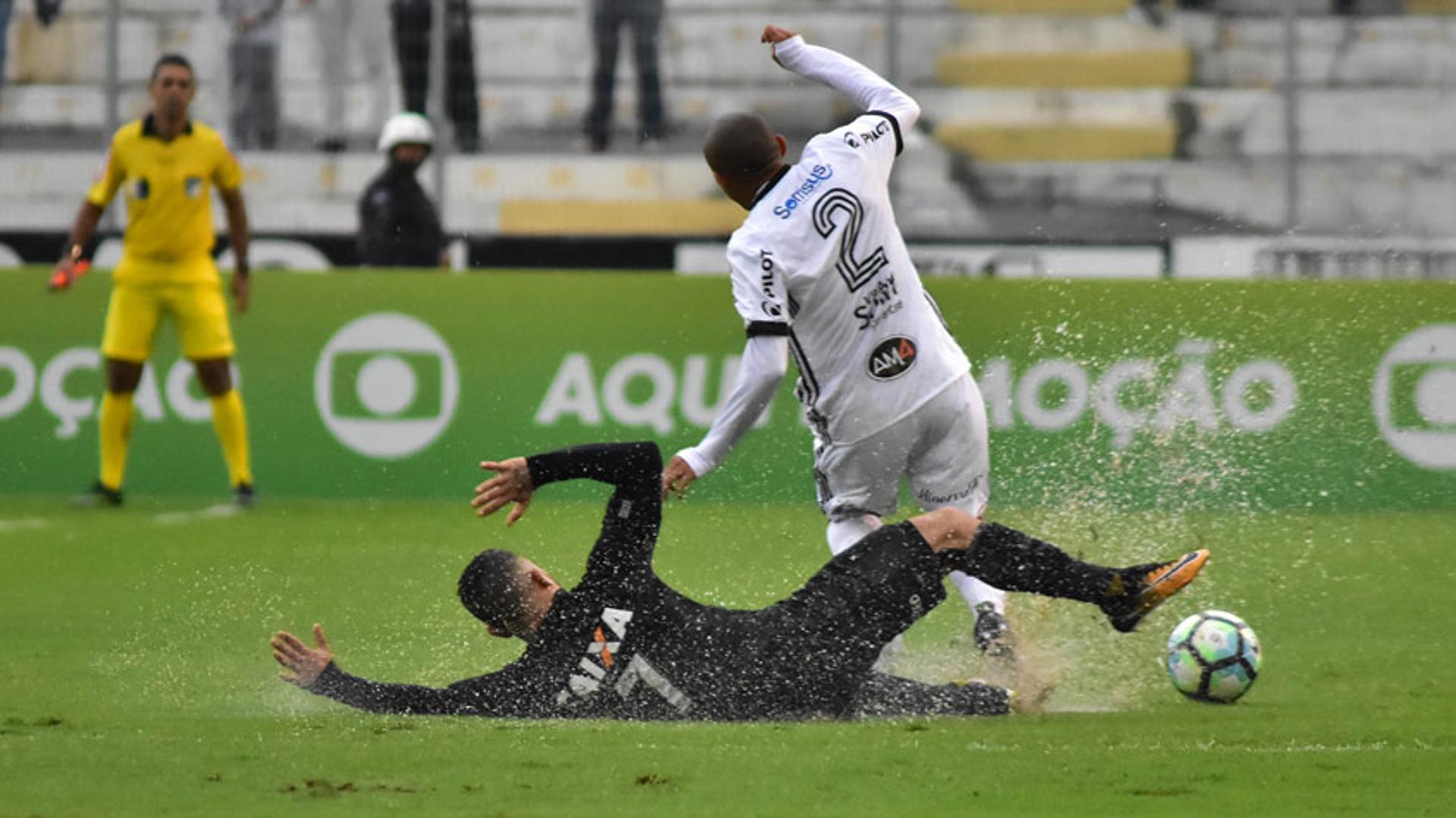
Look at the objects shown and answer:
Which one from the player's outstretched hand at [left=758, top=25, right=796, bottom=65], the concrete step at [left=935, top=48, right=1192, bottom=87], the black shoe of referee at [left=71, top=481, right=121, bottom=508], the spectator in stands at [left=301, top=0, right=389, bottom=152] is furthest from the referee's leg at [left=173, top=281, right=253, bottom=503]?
the player's outstretched hand at [left=758, top=25, right=796, bottom=65]

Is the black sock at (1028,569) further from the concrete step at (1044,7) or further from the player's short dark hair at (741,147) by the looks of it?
the concrete step at (1044,7)

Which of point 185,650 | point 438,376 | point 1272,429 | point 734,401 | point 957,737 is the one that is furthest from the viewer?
point 438,376

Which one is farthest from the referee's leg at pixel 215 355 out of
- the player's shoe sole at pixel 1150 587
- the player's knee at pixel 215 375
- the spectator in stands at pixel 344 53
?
the player's shoe sole at pixel 1150 587

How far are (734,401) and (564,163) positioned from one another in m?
9.60

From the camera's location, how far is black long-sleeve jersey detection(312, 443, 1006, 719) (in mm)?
6742

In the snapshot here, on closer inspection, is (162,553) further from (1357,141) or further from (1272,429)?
(1357,141)

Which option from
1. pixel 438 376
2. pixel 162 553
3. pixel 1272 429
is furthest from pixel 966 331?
pixel 162 553

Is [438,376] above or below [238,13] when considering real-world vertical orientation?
below

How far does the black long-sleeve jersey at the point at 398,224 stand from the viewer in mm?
15461

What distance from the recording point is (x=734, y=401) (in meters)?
7.29

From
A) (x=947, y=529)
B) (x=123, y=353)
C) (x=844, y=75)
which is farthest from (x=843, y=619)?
(x=123, y=353)

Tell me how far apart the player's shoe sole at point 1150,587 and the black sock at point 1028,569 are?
52mm

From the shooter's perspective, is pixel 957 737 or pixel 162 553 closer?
pixel 957 737

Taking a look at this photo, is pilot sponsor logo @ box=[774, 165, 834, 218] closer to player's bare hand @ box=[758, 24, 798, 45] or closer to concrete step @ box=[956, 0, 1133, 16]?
player's bare hand @ box=[758, 24, 798, 45]
